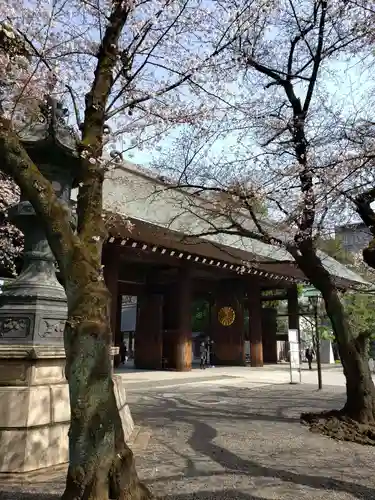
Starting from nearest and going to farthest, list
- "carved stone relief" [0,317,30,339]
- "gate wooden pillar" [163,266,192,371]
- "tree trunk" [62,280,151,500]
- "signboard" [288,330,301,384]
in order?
"tree trunk" [62,280,151,500] < "carved stone relief" [0,317,30,339] < "signboard" [288,330,301,384] < "gate wooden pillar" [163,266,192,371]

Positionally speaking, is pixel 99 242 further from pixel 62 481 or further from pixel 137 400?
pixel 137 400

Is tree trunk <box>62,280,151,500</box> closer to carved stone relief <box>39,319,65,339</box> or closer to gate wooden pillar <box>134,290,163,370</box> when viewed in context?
carved stone relief <box>39,319,65,339</box>

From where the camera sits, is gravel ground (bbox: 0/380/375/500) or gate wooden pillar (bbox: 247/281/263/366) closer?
gravel ground (bbox: 0/380/375/500)

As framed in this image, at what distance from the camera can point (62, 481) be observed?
4391 mm

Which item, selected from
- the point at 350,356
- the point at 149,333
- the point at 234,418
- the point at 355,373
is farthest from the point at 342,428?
the point at 149,333

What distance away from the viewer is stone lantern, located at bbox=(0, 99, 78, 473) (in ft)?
15.5

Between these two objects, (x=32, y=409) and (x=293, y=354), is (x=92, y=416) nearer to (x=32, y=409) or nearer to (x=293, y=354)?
(x=32, y=409)

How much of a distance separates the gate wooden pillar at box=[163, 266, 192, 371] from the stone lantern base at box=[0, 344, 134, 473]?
41.9ft

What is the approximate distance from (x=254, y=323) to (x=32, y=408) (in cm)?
1893

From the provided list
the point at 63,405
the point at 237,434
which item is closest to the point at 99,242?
the point at 63,405

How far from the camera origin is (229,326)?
22.3 meters

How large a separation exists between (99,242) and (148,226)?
30.1ft

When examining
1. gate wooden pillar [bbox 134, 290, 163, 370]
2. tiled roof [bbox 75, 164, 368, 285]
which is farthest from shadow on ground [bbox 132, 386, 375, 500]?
gate wooden pillar [bbox 134, 290, 163, 370]

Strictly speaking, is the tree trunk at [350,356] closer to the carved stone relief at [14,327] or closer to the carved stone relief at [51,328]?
the carved stone relief at [51,328]
